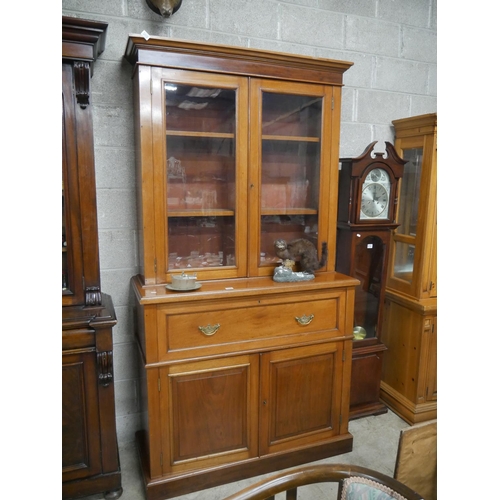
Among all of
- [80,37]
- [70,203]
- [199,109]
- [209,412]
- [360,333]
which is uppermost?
[80,37]

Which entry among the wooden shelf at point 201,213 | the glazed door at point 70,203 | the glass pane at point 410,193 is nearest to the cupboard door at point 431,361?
the glass pane at point 410,193

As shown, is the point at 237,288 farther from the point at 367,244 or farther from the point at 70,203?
the point at 367,244

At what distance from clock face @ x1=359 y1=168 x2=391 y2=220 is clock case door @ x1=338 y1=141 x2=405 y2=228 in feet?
0.08

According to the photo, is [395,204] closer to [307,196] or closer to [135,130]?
[307,196]

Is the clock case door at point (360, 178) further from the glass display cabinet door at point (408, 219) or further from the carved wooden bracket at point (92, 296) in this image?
the carved wooden bracket at point (92, 296)

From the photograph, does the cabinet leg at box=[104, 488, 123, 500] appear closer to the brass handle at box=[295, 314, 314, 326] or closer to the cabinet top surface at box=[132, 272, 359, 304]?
the cabinet top surface at box=[132, 272, 359, 304]

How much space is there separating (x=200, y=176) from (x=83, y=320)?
828 mm

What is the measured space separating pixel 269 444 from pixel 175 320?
32.2 inches

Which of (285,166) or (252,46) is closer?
(285,166)

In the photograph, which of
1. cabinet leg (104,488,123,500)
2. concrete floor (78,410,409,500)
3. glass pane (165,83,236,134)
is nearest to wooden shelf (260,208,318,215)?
glass pane (165,83,236,134)

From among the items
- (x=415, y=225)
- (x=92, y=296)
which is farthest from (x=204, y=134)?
(x=415, y=225)

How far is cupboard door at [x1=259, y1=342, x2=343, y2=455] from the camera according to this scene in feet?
6.19

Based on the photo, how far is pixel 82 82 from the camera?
1.52 metres
